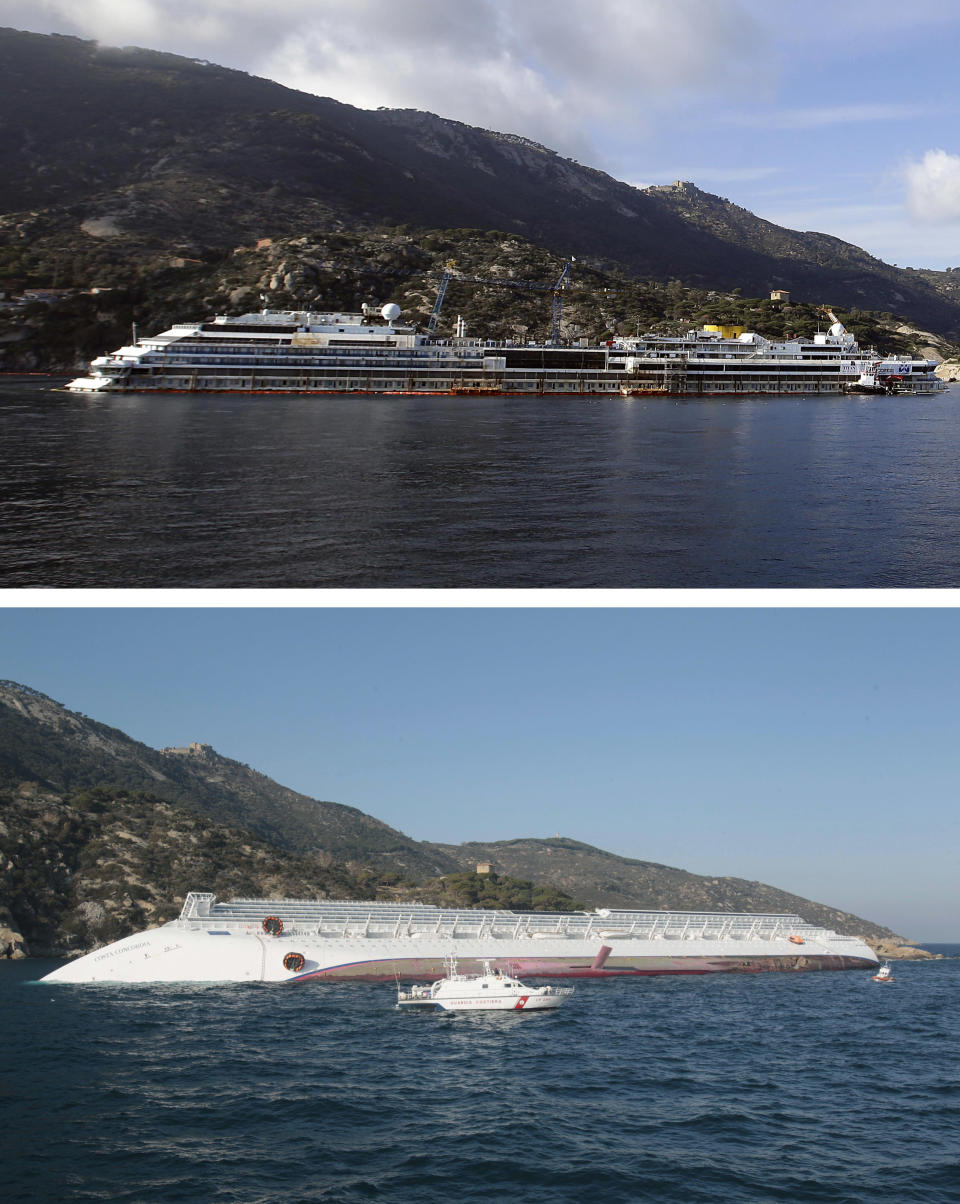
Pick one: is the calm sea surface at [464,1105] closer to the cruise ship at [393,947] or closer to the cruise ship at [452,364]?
the cruise ship at [393,947]

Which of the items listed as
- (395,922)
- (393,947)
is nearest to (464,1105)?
(393,947)

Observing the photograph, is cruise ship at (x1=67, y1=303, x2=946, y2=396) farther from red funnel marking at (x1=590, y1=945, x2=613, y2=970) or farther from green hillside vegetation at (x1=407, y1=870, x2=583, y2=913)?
red funnel marking at (x1=590, y1=945, x2=613, y2=970)

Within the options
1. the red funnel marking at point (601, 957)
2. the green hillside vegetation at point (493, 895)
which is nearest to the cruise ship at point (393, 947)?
the red funnel marking at point (601, 957)

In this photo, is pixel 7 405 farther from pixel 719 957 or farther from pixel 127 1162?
pixel 127 1162

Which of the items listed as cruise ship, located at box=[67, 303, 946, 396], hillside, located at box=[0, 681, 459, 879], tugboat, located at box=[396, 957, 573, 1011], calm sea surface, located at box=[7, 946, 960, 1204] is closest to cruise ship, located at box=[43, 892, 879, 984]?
calm sea surface, located at box=[7, 946, 960, 1204]

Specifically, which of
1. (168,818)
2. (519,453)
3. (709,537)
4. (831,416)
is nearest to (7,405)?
(168,818)
